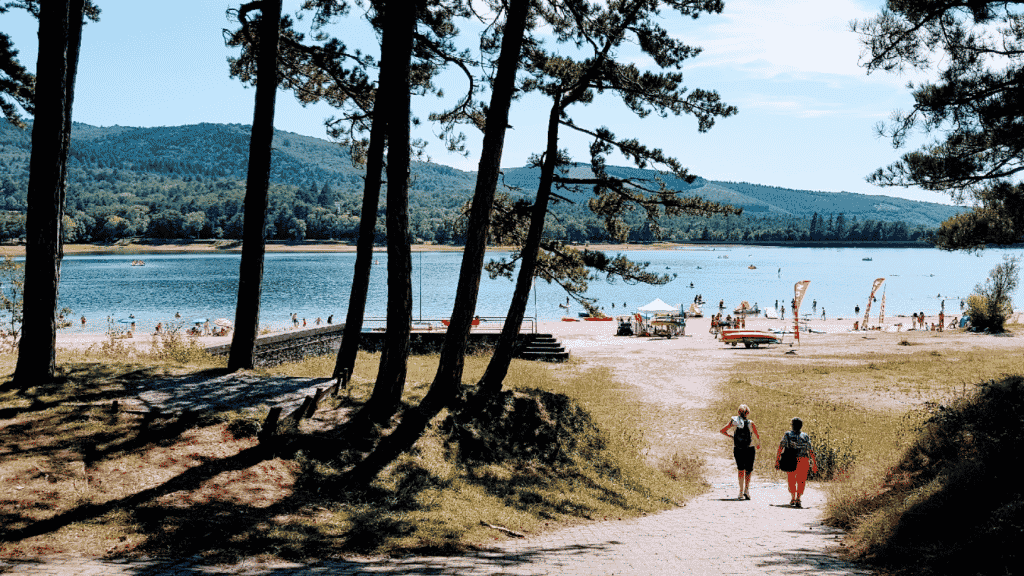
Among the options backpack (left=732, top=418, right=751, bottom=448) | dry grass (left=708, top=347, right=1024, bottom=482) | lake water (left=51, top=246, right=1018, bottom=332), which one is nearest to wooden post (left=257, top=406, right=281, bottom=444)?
backpack (left=732, top=418, right=751, bottom=448)

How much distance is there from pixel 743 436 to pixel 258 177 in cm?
820

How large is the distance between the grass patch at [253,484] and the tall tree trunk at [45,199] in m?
0.59

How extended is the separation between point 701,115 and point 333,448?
9254 mm

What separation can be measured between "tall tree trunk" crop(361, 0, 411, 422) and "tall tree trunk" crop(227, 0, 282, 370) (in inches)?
95.3

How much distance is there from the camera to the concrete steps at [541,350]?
985 inches

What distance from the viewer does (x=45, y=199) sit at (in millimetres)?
8086

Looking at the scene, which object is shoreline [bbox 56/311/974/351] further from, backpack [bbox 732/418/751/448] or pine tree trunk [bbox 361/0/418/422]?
backpack [bbox 732/418/751/448]

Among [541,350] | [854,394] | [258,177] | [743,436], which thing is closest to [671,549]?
[743,436]

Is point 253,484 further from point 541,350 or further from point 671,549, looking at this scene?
point 541,350

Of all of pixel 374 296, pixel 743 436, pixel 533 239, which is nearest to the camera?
pixel 743 436

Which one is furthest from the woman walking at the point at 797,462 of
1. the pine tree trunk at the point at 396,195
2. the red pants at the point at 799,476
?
the pine tree trunk at the point at 396,195

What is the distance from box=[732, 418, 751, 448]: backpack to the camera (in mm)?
9281

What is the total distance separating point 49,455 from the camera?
6117 mm

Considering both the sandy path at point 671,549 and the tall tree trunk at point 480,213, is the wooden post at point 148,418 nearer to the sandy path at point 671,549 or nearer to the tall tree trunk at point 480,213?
the sandy path at point 671,549
